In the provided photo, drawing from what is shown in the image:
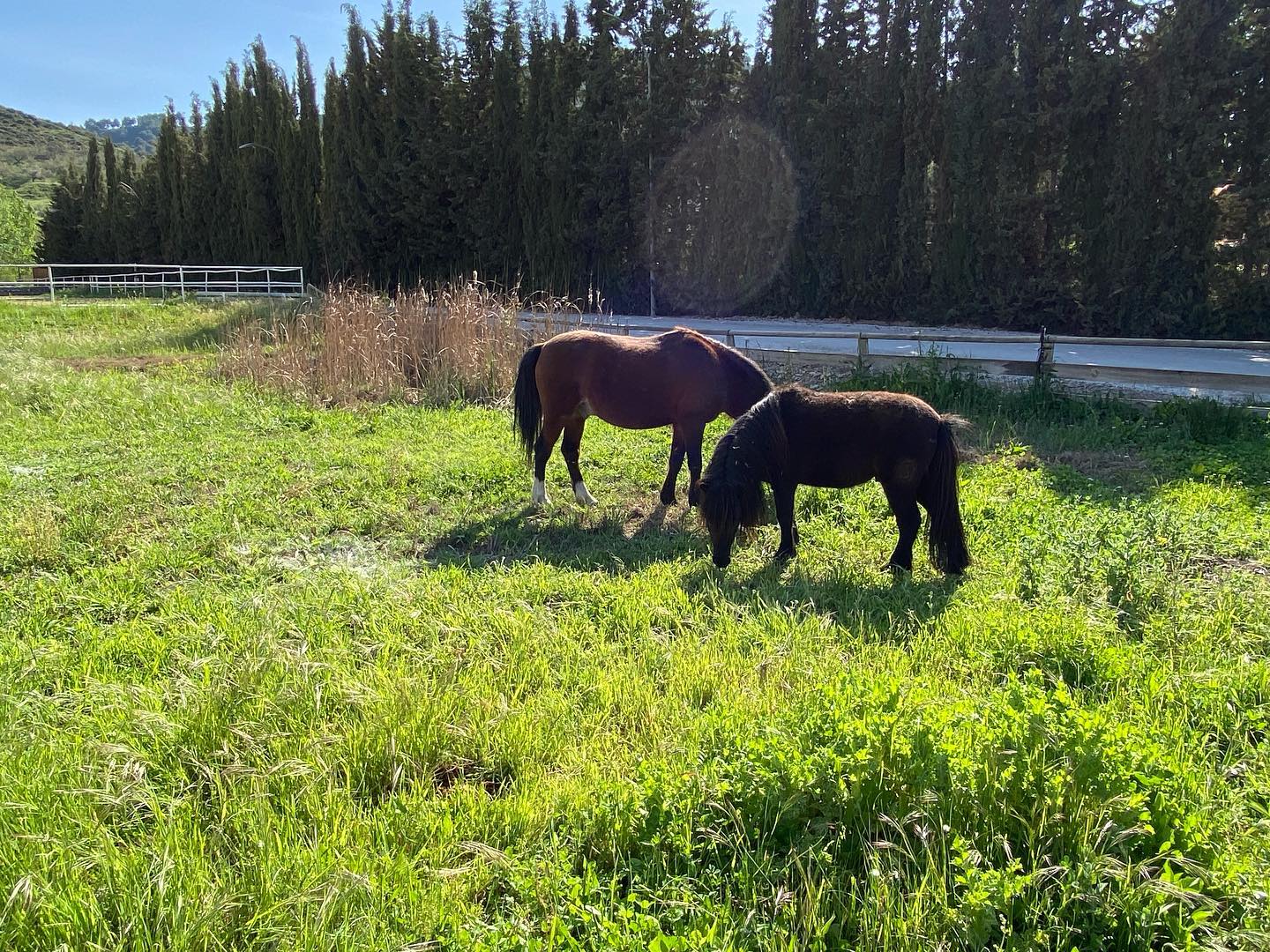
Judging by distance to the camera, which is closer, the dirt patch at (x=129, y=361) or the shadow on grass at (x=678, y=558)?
the shadow on grass at (x=678, y=558)

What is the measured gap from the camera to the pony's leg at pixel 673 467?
6047mm

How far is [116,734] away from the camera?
2.60 metres

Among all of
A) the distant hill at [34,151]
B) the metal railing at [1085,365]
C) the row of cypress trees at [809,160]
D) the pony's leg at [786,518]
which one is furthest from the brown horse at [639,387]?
the distant hill at [34,151]

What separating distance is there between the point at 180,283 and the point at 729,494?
79.1ft

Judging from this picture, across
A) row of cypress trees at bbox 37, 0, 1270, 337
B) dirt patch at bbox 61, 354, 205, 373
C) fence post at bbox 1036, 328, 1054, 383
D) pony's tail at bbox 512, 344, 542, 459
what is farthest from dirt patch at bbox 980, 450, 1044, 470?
dirt patch at bbox 61, 354, 205, 373

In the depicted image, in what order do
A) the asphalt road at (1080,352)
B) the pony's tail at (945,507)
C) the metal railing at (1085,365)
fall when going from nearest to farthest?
the pony's tail at (945,507), the metal railing at (1085,365), the asphalt road at (1080,352)

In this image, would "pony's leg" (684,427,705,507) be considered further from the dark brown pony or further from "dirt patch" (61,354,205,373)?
"dirt patch" (61,354,205,373)

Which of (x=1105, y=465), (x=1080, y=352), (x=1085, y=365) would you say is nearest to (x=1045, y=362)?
(x=1085, y=365)

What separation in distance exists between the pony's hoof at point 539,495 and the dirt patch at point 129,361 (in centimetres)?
875

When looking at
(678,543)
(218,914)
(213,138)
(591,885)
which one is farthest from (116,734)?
(213,138)

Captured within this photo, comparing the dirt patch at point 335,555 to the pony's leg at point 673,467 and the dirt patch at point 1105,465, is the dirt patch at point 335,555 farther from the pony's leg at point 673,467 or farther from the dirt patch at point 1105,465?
the dirt patch at point 1105,465

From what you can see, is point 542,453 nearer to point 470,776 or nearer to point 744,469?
point 744,469

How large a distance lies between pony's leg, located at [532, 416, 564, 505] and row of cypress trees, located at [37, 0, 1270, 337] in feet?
27.4

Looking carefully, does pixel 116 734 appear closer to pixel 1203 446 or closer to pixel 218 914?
pixel 218 914
